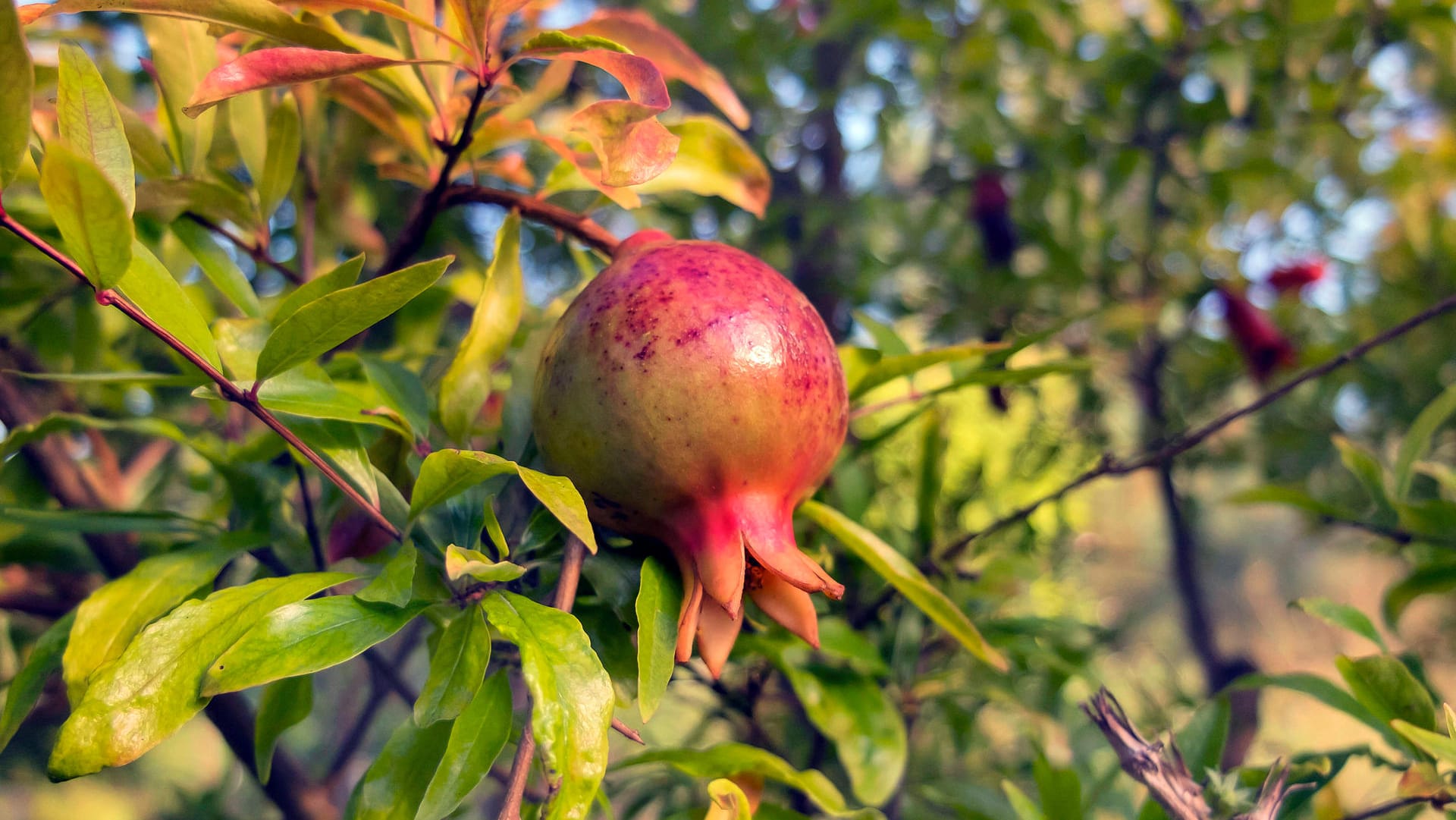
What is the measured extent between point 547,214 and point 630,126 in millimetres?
122

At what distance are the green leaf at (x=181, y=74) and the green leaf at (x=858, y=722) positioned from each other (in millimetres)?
491

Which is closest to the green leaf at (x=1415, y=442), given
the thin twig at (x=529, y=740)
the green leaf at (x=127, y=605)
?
the thin twig at (x=529, y=740)

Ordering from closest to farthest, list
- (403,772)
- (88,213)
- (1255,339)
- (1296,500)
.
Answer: (88,213) → (403,772) → (1296,500) → (1255,339)

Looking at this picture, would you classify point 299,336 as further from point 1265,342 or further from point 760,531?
point 1265,342

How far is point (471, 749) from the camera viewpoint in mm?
423

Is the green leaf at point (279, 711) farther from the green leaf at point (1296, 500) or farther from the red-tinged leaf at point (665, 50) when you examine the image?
the green leaf at point (1296, 500)

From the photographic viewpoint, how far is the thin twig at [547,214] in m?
0.55

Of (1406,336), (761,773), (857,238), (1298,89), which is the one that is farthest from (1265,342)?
(761,773)

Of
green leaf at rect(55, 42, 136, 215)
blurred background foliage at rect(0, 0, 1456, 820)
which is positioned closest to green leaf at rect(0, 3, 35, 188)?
green leaf at rect(55, 42, 136, 215)

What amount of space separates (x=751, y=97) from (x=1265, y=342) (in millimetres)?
819

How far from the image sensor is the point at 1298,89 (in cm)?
122

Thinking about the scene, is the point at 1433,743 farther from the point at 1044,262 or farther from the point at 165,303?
the point at 1044,262

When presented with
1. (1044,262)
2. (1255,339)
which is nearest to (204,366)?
(1044,262)

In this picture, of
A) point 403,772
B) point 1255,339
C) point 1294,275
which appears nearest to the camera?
point 403,772
